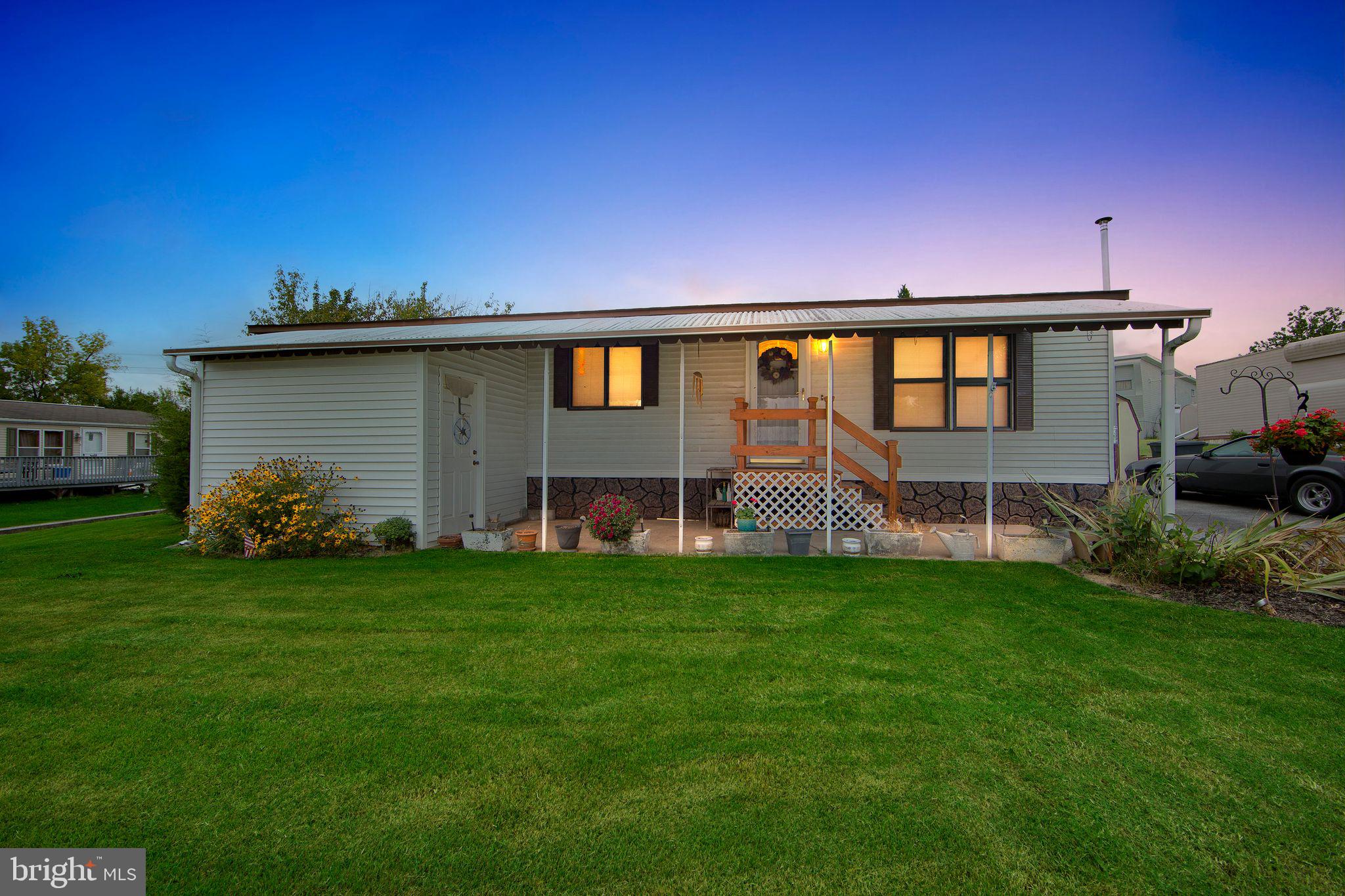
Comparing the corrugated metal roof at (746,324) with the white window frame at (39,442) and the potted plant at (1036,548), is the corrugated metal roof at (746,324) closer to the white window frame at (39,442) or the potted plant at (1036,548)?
the potted plant at (1036,548)

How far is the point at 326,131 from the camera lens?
35.9 ft

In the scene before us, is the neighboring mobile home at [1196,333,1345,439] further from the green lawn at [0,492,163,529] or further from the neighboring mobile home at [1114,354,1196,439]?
the green lawn at [0,492,163,529]

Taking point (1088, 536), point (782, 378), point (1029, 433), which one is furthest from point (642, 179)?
point (1088, 536)

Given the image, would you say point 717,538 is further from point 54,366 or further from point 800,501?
point 54,366

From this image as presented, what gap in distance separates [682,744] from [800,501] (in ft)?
16.3

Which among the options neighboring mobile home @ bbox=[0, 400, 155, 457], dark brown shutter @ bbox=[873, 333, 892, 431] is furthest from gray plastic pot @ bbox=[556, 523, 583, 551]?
neighboring mobile home @ bbox=[0, 400, 155, 457]

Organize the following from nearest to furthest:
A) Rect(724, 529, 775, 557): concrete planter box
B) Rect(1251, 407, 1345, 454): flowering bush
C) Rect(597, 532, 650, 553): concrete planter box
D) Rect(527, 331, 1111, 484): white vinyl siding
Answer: Rect(1251, 407, 1345, 454): flowering bush → Rect(724, 529, 775, 557): concrete planter box → Rect(597, 532, 650, 553): concrete planter box → Rect(527, 331, 1111, 484): white vinyl siding

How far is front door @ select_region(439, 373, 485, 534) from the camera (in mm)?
7363

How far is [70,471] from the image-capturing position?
16766mm

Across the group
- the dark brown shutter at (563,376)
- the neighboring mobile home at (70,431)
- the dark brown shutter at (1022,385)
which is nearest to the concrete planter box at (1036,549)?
the dark brown shutter at (1022,385)

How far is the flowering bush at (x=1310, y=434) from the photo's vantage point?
4.49 metres

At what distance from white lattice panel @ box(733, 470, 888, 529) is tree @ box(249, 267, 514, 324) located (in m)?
18.1

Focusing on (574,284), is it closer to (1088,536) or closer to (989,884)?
(1088,536)

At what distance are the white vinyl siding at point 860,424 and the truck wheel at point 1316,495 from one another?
10.3 feet
